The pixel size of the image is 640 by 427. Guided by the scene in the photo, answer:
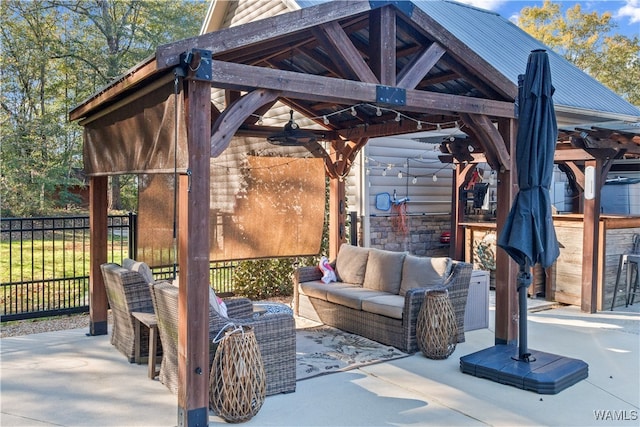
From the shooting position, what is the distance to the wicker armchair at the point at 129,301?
16.5 feet

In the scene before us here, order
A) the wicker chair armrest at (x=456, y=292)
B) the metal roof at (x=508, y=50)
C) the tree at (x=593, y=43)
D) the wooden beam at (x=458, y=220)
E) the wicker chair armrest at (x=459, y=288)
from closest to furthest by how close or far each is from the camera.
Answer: the wicker chair armrest at (x=456, y=292) < the wicker chair armrest at (x=459, y=288) < the wooden beam at (x=458, y=220) < the metal roof at (x=508, y=50) < the tree at (x=593, y=43)

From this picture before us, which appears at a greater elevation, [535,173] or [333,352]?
[535,173]

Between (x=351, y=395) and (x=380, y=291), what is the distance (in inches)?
82.4

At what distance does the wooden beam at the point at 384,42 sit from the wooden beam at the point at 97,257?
10.9 ft

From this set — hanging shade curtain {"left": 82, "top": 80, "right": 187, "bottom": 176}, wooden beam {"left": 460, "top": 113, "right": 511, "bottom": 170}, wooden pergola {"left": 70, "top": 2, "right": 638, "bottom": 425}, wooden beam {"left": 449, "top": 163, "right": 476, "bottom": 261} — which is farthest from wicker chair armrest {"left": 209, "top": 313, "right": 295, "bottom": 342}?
wooden beam {"left": 449, "top": 163, "right": 476, "bottom": 261}

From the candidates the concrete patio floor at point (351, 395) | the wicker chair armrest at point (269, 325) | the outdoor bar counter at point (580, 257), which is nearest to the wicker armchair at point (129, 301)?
the concrete patio floor at point (351, 395)

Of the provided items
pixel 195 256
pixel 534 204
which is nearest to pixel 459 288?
pixel 534 204

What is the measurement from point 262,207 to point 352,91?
334 cm

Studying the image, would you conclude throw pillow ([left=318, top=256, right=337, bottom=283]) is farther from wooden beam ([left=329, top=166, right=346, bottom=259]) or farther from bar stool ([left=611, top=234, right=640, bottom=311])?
bar stool ([left=611, top=234, right=640, bottom=311])

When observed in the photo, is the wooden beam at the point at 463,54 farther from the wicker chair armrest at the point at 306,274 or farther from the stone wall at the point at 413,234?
the stone wall at the point at 413,234

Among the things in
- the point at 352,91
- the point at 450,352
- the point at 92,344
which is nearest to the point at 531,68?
the point at 352,91

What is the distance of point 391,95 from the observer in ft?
15.3

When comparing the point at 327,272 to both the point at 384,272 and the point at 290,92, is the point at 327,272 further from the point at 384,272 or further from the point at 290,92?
the point at 290,92

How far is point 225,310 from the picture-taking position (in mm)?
4598
